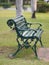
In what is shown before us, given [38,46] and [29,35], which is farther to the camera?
[38,46]

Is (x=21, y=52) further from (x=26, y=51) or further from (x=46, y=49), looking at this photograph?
(x=46, y=49)

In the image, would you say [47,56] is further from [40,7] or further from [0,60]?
[40,7]

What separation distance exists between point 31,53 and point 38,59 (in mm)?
709

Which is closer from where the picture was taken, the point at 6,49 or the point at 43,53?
the point at 43,53

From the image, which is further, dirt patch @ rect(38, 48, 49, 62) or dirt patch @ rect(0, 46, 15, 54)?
dirt patch @ rect(0, 46, 15, 54)

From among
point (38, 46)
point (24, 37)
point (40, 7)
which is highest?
point (24, 37)

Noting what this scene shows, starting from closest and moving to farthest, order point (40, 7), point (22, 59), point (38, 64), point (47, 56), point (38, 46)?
1. point (38, 64)
2. point (22, 59)
3. point (47, 56)
4. point (38, 46)
5. point (40, 7)

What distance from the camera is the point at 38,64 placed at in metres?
6.80

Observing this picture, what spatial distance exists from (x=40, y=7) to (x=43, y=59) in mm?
23837

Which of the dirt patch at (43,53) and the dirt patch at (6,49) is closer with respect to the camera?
the dirt patch at (43,53)

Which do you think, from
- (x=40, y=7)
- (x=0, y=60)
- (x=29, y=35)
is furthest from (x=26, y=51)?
(x=40, y=7)

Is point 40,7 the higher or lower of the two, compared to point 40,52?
lower

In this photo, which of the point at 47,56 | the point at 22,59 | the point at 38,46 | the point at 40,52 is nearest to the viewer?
the point at 22,59

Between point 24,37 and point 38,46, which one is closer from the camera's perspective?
point 24,37
